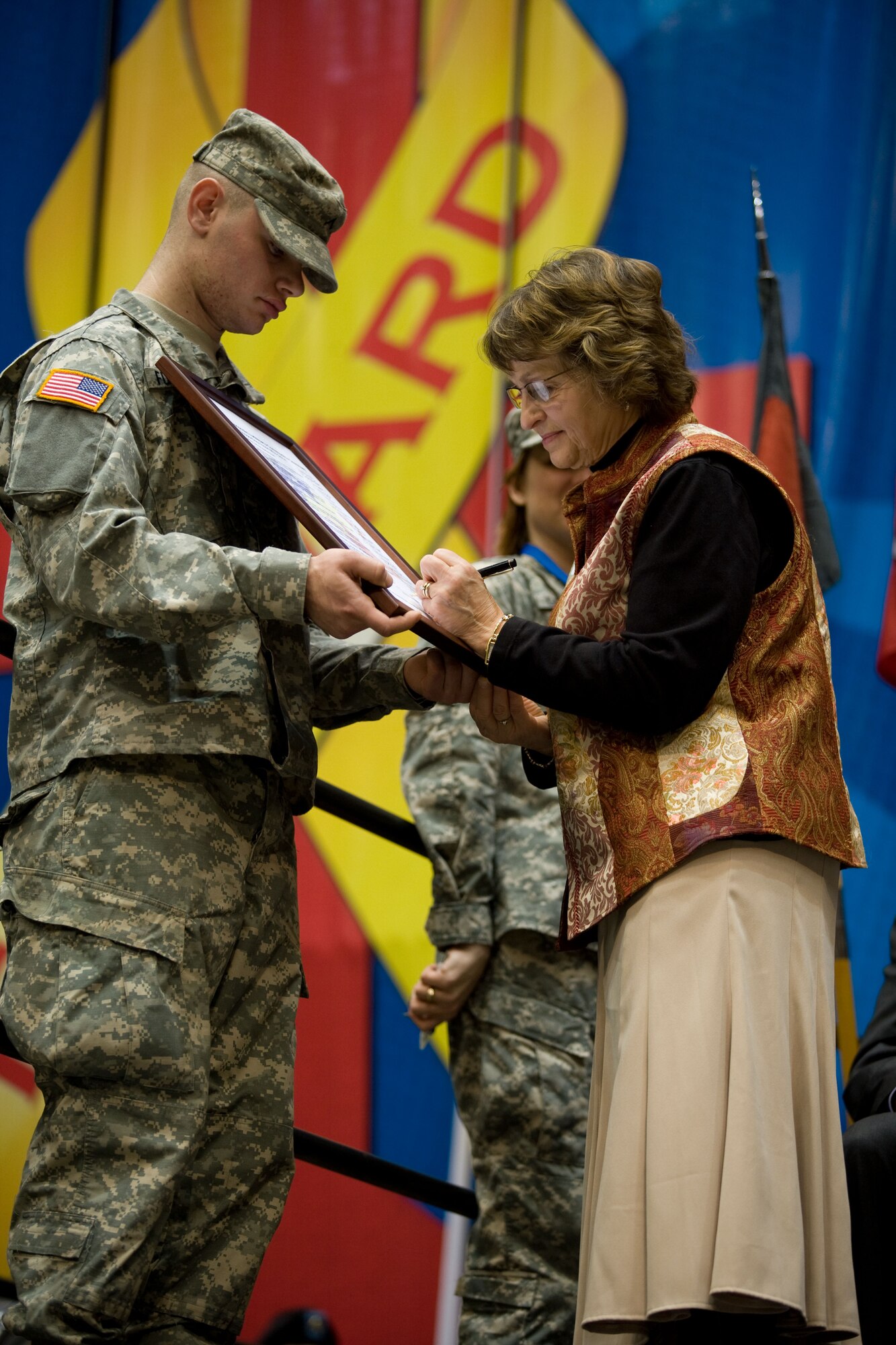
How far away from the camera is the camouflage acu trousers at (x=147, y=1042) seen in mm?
1553

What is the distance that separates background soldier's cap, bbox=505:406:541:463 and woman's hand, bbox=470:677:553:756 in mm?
858

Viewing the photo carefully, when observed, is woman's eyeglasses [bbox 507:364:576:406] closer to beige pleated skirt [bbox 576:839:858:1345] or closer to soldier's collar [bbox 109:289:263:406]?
soldier's collar [bbox 109:289:263:406]

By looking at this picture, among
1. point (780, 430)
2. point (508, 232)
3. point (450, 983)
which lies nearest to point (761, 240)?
point (780, 430)

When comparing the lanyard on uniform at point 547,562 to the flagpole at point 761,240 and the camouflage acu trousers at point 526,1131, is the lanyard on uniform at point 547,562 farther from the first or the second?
the flagpole at point 761,240

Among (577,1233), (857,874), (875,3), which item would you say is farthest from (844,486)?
(577,1233)

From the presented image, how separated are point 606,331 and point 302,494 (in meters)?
0.41

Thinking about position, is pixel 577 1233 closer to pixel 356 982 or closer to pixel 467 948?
pixel 467 948

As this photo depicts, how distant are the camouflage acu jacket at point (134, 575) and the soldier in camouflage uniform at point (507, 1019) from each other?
583 millimetres

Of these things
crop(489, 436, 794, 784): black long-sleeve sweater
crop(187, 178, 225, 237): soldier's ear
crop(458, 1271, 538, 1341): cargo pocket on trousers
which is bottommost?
crop(458, 1271, 538, 1341): cargo pocket on trousers

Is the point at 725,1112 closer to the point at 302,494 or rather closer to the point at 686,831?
the point at 686,831

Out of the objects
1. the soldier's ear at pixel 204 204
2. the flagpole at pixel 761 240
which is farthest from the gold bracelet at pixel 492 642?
the flagpole at pixel 761 240

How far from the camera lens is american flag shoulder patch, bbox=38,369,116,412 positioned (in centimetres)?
168

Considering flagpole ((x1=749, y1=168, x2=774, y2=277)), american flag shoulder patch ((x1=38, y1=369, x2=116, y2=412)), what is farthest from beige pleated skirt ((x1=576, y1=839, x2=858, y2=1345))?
flagpole ((x1=749, y1=168, x2=774, y2=277))

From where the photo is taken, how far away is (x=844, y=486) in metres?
3.53
